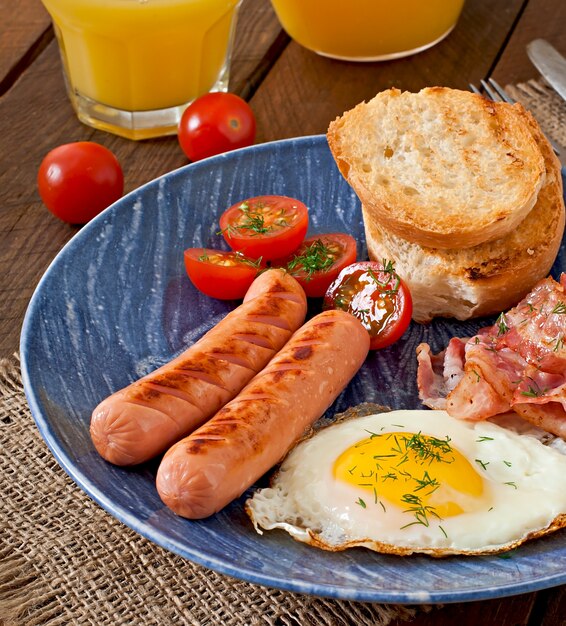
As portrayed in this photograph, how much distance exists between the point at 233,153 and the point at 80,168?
0.69 metres

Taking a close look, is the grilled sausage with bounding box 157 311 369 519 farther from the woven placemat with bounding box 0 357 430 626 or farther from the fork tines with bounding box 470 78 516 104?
the fork tines with bounding box 470 78 516 104

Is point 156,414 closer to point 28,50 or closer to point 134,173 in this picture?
point 134,173

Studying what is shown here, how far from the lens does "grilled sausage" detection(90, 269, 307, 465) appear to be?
100 inches

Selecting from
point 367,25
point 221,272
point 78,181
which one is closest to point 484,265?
point 221,272

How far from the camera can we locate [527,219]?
343 centimetres

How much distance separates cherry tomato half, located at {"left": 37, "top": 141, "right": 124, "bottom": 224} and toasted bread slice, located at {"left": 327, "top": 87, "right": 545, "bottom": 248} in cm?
112

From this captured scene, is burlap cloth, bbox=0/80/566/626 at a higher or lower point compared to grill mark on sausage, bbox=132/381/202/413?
lower

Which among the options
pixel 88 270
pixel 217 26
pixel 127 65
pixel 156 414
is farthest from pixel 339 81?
pixel 156 414

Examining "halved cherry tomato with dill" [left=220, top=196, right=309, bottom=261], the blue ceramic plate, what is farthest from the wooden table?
"halved cherry tomato with dill" [left=220, top=196, right=309, bottom=261]

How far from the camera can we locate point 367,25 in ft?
15.7

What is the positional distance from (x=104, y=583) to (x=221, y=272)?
4.10 ft

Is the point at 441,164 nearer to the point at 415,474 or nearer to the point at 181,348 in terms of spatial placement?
the point at 181,348

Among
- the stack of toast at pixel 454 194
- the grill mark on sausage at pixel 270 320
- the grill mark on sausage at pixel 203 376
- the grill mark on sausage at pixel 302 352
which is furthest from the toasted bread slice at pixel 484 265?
the grill mark on sausage at pixel 203 376

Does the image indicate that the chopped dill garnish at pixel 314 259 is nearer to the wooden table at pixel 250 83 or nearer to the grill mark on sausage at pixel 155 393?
the grill mark on sausage at pixel 155 393
